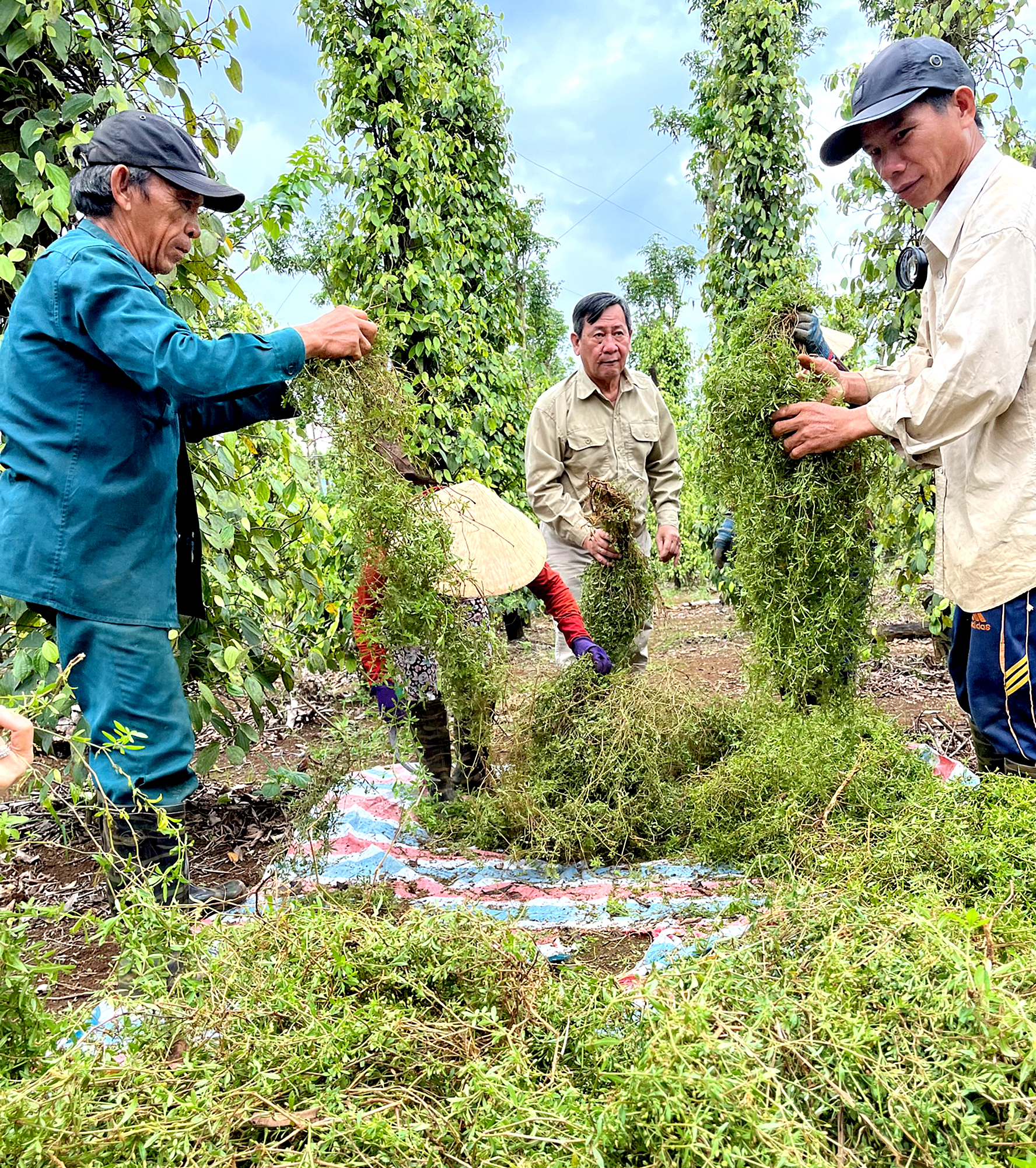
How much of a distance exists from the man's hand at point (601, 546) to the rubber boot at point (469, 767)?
0.89 m

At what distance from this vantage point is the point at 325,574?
5.22 metres

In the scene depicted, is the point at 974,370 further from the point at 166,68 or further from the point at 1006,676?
the point at 166,68

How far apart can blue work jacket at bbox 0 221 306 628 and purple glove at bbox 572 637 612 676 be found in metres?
1.63

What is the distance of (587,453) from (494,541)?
103cm

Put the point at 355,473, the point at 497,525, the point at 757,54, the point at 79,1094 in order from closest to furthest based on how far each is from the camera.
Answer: the point at 79,1094 → the point at 355,473 → the point at 497,525 → the point at 757,54

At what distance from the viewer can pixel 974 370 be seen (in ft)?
7.29

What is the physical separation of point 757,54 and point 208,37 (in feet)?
17.8

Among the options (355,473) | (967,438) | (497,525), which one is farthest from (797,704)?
(355,473)

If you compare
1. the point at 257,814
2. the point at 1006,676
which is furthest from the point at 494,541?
the point at 1006,676

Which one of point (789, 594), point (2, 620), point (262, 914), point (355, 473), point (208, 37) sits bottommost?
point (262, 914)

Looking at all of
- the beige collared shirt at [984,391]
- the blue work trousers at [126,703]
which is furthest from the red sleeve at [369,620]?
the beige collared shirt at [984,391]

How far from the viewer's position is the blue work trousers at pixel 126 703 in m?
2.35

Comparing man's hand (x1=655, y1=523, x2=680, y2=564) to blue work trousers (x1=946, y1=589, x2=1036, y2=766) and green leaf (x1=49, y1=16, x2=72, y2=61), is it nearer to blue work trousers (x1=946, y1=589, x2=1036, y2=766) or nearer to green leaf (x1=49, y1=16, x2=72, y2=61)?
blue work trousers (x1=946, y1=589, x2=1036, y2=766)

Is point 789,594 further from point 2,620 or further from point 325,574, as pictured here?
point 325,574
